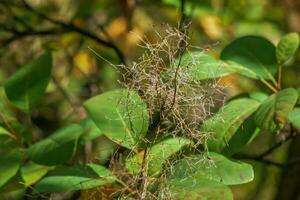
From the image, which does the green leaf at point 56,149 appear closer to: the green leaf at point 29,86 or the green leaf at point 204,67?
the green leaf at point 29,86

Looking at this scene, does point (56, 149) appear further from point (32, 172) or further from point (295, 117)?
point (295, 117)

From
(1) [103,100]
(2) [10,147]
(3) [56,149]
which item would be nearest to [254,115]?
(1) [103,100]

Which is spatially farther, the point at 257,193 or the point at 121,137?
the point at 257,193

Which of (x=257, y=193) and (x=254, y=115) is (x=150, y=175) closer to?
(x=254, y=115)

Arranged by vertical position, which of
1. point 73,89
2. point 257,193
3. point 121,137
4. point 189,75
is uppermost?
point 189,75

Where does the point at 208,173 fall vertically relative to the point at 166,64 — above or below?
below

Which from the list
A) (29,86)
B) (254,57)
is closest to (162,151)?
(254,57)
